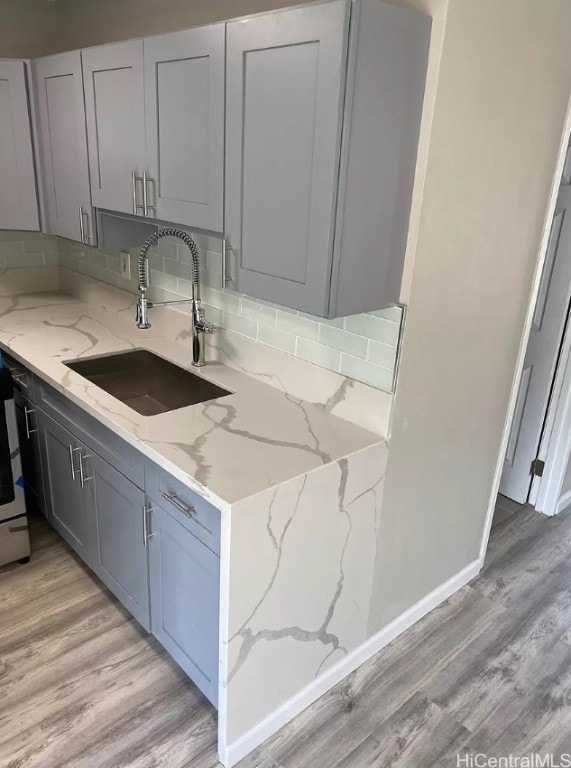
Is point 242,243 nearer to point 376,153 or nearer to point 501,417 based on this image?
point 376,153

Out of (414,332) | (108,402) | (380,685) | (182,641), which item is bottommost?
(380,685)

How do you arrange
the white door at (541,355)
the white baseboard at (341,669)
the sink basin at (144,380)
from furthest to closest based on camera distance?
1. the white door at (541,355)
2. the sink basin at (144,380)
3. the white baseboard at (341,669)

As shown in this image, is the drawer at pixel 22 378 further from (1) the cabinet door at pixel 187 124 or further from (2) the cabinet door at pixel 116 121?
(1) the cabinet door at pixel 187 124

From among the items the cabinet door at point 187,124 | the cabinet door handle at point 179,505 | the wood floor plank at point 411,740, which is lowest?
the wood floor plank at point 411,740

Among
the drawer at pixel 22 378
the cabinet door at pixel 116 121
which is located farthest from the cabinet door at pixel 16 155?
the drawer at pixel 22 378

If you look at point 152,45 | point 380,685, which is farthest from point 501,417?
point 152,45

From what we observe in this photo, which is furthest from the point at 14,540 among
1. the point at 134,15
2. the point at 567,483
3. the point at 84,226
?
the point at 567,483

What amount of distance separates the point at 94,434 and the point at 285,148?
1.21 m

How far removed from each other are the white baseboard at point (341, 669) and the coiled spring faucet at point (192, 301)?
4.12 feet

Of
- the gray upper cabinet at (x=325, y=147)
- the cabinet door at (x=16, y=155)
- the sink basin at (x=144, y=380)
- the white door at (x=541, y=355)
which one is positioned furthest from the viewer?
the white door at (x=541, y=355)

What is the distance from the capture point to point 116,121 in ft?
7.06

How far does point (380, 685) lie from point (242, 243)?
62.1 inches

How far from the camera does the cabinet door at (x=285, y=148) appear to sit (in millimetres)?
1452

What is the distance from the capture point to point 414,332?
6.03ft
